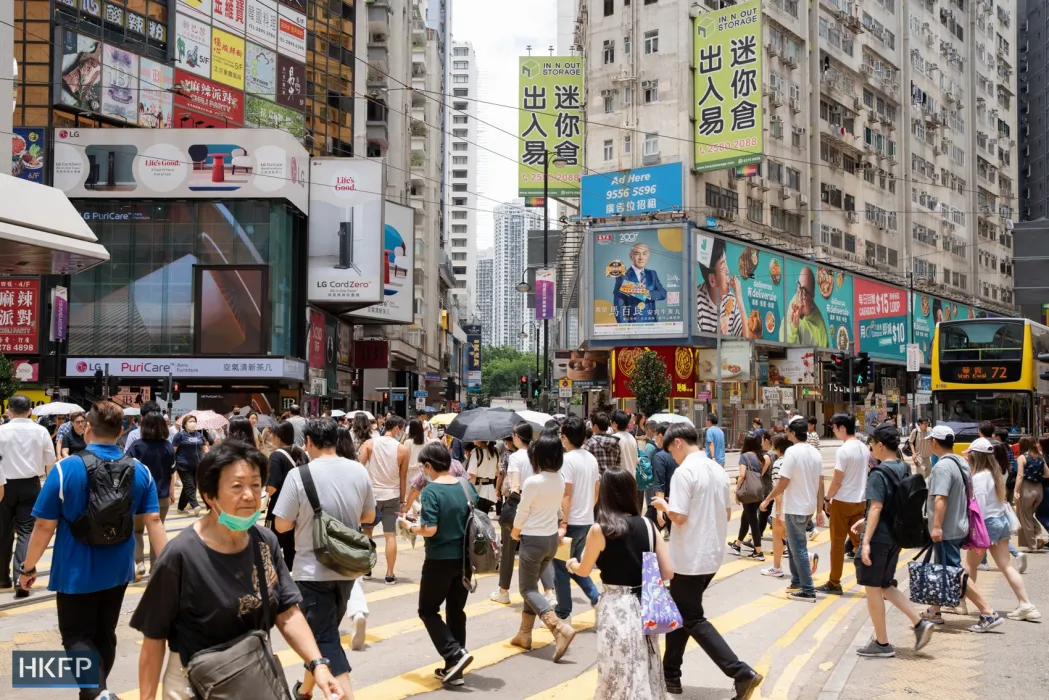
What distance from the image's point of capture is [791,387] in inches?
2201

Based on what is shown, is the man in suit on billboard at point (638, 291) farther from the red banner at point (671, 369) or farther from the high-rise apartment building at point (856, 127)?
the high-rise apartment building at point (856, 127)

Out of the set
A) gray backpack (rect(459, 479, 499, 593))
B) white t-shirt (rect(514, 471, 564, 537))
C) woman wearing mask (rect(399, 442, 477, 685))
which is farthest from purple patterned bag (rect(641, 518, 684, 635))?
white t-shirt (rect(514, 471, 564, 537))

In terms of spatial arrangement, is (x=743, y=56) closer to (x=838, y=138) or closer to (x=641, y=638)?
(x=838, y=138)

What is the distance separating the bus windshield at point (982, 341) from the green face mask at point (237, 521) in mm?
25492

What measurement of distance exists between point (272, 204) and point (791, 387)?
96.6 ft

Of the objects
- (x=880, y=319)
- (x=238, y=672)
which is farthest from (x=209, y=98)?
(x=238, y=672)

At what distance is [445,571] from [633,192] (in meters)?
45.6

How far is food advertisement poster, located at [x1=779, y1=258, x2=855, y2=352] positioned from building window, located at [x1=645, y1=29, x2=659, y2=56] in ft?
45.0

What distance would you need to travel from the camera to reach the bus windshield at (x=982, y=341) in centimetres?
2566

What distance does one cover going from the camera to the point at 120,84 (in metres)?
46.0

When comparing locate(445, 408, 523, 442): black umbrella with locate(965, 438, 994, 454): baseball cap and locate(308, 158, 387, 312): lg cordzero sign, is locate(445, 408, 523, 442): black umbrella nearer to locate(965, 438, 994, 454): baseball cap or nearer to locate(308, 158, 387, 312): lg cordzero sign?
locate(965, 438, 994, 454): baseball cap

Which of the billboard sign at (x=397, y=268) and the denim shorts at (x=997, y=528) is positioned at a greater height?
the billboard sign at (x=397, y=268)

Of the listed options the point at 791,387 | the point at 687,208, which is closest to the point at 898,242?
the point at 791,387

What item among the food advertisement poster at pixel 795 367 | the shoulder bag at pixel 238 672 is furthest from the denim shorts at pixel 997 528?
the food advertisement poster at pixel 795 367
